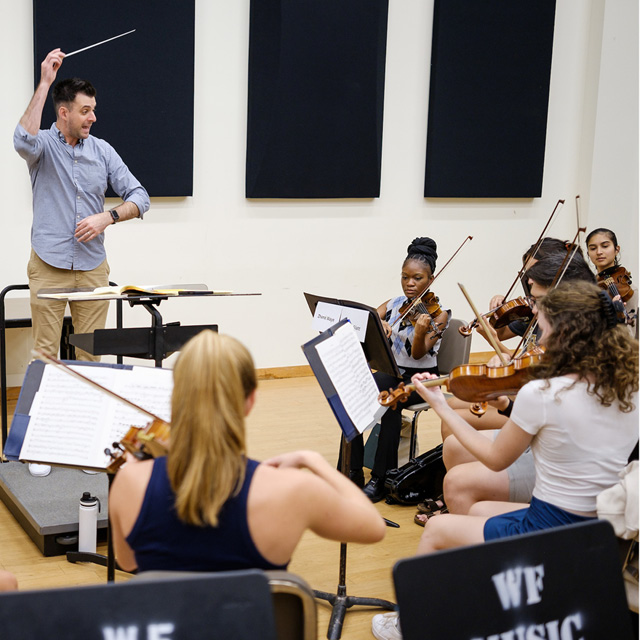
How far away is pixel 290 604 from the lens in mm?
1422

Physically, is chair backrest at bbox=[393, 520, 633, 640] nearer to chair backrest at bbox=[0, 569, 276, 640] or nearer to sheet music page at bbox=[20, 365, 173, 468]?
chair backrest at bbox=[0, 569, 276, 640]

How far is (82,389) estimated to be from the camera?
2.32 metres

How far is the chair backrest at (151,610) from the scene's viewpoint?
48.6 inches

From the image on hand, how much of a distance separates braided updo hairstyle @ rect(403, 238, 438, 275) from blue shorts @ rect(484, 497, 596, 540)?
175 centimetres

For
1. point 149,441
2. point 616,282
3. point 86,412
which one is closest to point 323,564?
point 86,412

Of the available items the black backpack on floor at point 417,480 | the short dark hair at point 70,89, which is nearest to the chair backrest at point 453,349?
the black backpack on floor at point 417,480

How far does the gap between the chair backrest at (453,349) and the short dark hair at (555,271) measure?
58 centimetres

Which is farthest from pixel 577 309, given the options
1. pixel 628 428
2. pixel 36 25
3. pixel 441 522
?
pixel 36 25

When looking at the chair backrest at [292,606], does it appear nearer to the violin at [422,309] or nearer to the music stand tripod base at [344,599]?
the music stand tripod base at [344,599]

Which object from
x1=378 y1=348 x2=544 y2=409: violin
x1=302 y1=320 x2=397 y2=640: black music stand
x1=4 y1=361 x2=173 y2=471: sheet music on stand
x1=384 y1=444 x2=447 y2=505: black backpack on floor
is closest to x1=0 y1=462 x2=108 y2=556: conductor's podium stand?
x1=4 y1=361 x2=173 y2=471: sheet music on stand

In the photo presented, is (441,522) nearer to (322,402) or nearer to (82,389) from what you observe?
(82,389)

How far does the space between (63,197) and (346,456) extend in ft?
6.40

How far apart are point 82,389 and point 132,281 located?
106 inches

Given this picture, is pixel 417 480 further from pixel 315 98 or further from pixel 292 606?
pixel 315 98
